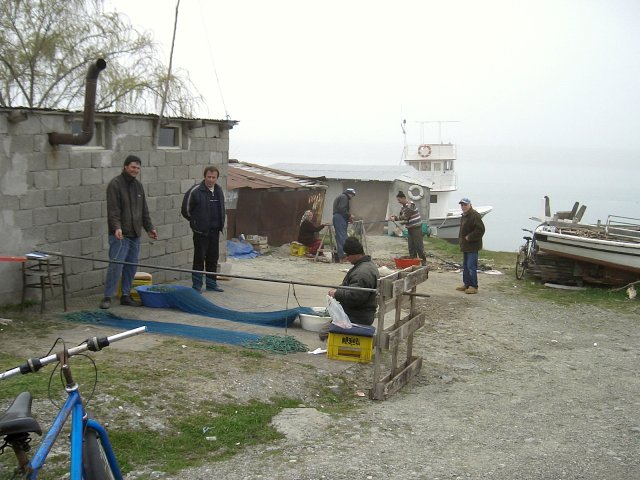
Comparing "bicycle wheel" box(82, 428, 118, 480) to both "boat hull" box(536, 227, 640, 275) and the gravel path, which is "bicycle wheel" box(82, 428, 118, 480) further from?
"boat hull" box(536, 227, 640, 275)

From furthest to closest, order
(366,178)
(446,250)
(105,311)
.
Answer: (366,178)
(446,250)
(105,311)

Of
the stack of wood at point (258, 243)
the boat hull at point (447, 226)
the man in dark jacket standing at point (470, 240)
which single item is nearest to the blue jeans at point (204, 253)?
the man in dark jacket standing at point (470, 240)

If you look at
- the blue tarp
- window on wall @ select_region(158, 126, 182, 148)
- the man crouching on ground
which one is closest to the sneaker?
window on wall @ select_region(158, 126, 182, 148)

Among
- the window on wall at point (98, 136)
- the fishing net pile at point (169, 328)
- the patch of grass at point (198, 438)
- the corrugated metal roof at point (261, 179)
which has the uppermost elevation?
the window on wall at point (98, 136)

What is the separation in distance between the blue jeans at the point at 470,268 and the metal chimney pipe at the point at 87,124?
7.61 meters

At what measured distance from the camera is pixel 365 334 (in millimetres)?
8562

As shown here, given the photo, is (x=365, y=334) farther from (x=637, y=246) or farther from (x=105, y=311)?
(x=637, y=246)

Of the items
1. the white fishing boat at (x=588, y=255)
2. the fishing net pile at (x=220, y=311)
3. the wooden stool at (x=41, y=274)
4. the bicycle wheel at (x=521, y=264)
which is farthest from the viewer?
the bicycle wheel at (x=521, y=264)

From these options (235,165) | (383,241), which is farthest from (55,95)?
(383,241)

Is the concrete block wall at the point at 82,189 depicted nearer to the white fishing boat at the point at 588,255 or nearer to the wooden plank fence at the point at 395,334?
the wooden plank fence at the point at 395,334

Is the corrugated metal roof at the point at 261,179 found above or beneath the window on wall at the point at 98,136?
beneath

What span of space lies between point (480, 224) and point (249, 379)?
825cm

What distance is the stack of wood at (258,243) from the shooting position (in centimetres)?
2091

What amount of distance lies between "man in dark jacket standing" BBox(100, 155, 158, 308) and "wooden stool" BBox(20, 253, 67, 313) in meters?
0.62
